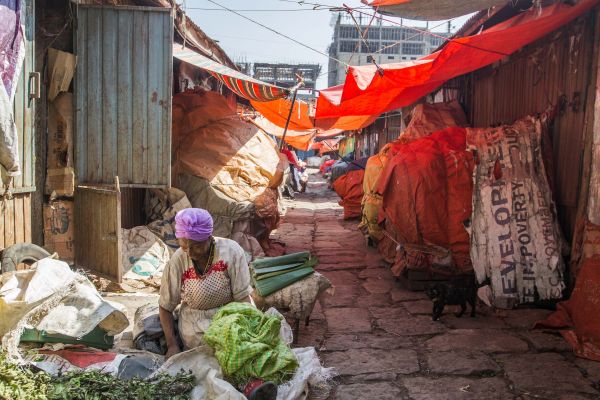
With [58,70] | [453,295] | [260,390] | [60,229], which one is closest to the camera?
[260,390]

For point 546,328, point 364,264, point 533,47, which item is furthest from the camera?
point 364,264

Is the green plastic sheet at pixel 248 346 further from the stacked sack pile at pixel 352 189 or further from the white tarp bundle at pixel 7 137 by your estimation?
the stacked sack pile at pixel 352 189

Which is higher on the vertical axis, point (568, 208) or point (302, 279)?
point (568, 208)

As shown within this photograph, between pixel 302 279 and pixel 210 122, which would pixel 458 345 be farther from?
pixel 210 122

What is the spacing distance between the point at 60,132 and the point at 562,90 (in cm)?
549

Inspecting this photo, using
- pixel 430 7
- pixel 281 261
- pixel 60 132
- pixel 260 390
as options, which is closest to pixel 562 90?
pixel 430 7

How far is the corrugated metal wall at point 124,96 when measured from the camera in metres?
6.06

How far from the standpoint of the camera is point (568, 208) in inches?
233

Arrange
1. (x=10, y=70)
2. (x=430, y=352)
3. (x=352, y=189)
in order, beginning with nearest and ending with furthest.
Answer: (x=10, y=70) → (x=430, y=352) → (x=352, y=189)

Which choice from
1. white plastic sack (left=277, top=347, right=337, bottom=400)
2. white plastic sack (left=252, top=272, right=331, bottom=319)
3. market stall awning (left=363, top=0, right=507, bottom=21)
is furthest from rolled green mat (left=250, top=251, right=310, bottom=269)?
market stall awning (left=363, top=0, right=507, bottom=21)

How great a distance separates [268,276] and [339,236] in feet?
21.4

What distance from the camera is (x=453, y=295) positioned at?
557cm

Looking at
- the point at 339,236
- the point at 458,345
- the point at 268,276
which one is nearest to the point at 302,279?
the point at 268,276

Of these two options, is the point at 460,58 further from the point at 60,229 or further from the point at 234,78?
the point at 60,229
